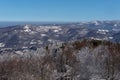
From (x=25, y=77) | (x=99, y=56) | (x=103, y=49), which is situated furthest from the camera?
(x=103, y=49)

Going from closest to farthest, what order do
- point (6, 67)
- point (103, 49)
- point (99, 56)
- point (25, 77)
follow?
point (25, 77) → point (6, 67) → point (99, 56) → point (103, 49)

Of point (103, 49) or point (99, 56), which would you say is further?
point (103, 49)

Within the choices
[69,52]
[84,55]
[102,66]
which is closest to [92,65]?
[102,66]

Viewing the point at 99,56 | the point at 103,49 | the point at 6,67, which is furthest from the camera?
the point at 103,49

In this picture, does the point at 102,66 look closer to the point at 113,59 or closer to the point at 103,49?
the point at 113,59

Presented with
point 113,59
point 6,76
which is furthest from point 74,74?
point 6,76

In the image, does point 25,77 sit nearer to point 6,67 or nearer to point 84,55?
point 6,67

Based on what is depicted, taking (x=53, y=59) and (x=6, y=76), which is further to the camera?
(x=53, y=59)

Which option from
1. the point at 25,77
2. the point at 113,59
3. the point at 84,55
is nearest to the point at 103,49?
the point at 84,55
